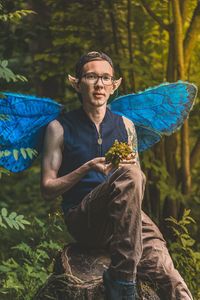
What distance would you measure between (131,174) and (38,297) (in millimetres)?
1183

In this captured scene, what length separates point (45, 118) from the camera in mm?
5578

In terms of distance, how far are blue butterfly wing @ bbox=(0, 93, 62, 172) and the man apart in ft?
0.57

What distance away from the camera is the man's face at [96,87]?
5324mm

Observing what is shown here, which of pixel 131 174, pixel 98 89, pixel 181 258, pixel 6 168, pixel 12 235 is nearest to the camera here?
pixel 131 174

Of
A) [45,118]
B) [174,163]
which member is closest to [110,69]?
[45,118]

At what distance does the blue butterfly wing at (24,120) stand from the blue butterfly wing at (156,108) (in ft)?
1.61

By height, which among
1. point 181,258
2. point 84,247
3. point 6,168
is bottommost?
point 181,258

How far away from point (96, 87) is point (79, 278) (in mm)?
1193

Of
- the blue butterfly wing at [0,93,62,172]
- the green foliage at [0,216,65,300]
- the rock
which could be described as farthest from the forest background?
the rock

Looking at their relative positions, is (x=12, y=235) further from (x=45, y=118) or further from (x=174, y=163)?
(x=45, y=118)

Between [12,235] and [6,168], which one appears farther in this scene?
[12,235]

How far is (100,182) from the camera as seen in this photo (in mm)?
5281

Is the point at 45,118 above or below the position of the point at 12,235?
above

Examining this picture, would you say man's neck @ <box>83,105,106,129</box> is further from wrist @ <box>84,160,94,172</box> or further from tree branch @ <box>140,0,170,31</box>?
tree branch @ <box>140,0,170,31</box>
